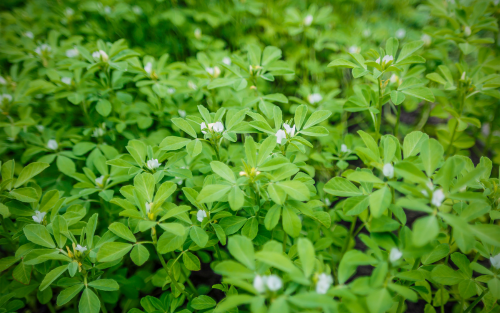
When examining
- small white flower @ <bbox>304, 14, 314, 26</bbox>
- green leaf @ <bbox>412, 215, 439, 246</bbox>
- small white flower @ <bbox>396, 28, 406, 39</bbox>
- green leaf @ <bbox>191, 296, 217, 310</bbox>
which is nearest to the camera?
green leaf @ <bbox>412, 215, 439, 246</bbox>

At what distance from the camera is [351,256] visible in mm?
1077

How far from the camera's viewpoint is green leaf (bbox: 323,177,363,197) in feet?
4.09

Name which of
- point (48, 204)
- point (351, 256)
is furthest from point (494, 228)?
point (48, 204)

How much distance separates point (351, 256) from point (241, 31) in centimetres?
273

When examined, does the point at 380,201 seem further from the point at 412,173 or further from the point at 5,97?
the point at 5,97

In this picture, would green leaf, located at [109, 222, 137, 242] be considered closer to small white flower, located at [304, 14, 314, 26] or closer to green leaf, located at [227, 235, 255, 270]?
green leaf, located at [227, 235, 255, 270]

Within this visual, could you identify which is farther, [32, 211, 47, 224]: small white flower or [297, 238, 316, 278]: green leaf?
[32, 211, 47, 224]: small white flower

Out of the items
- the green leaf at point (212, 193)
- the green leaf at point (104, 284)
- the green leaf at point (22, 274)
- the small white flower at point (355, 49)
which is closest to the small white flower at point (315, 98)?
the small white flower at point (355, 49)

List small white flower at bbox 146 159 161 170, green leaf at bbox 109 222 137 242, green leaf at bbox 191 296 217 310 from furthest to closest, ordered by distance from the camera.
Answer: small white flower at bbox 146 159 161 170
green leaf at bbox 191 296 217 310
green leaf at bbox 109 222 137 242

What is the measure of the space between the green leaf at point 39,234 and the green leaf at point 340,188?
1302 millimetres

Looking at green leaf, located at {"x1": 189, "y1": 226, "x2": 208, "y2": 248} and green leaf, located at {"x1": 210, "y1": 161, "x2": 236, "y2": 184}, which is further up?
green leaf, located at {"x1": 210, "y1": 161, "x2": 236, "y2": 184}

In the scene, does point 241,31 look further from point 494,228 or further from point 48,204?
point 494,228

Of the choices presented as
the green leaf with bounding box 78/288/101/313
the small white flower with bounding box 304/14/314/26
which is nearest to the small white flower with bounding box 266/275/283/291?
the green leaf with bounding box 78/288/101/313

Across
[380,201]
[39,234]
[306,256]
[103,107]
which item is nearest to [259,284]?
[306,256]
